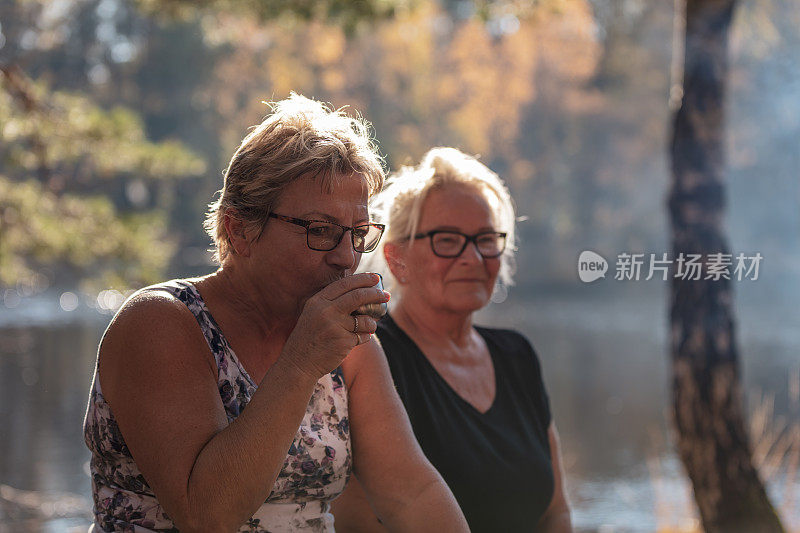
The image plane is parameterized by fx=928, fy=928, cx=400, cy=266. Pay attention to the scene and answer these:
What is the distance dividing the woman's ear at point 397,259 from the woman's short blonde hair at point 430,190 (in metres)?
0.01

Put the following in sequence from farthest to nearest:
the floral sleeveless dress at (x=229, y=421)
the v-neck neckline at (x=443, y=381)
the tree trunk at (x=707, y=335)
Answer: the tree trunk at (x=707, y=335) < the v-neck neckline at (x=443, y=381) < the floral sleeveless dress at (x=229, y=421)

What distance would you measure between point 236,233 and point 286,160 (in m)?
0.15

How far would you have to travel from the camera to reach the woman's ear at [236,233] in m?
1.41

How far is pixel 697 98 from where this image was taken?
401cm

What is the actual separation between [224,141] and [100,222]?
62.9 feet

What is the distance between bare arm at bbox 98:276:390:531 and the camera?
48.2 inches

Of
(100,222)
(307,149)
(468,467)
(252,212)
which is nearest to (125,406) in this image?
(252,212)

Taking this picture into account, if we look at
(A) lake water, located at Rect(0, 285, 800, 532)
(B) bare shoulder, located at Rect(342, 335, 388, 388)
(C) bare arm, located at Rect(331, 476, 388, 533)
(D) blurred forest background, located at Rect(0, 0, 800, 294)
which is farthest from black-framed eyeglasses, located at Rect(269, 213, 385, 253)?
(D) blurred forest background, located at Rect(0, 0, 800, 294)

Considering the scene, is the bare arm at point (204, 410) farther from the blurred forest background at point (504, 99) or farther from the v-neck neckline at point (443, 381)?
the blurred forest background at point (504, 99)

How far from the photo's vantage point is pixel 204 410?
128cm

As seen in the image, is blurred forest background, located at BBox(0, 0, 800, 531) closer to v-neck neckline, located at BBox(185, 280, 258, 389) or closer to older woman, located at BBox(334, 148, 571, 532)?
older woman, located at BBox(334, 148, 571, 532)

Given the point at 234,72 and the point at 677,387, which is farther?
the point at 234,72

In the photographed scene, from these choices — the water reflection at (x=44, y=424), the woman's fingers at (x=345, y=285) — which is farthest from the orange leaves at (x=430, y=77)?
the woman's fingers at (x=345, y=285)

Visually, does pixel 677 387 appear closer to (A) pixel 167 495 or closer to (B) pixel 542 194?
(A) pixel 167 495
